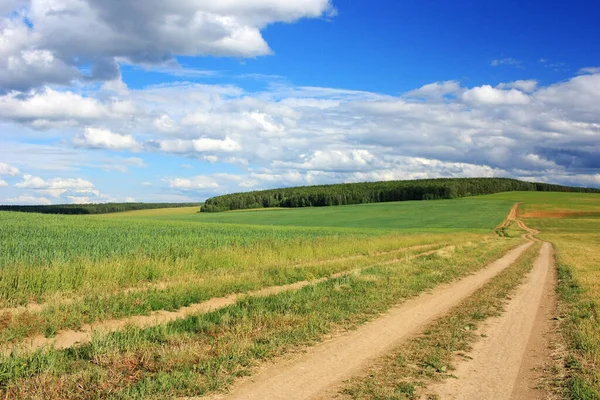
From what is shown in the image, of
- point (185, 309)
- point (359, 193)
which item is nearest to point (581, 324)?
point (185, 309)

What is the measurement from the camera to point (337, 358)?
24.7 ft

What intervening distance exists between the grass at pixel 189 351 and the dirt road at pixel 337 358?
1.26 feet

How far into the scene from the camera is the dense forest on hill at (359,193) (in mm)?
132125

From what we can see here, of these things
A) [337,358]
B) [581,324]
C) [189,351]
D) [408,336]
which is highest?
[189,351]

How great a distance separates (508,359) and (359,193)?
132 m

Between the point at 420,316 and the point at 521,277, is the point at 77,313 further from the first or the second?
the point at 521,277

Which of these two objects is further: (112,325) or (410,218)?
(410,218)

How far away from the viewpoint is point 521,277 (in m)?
18.0

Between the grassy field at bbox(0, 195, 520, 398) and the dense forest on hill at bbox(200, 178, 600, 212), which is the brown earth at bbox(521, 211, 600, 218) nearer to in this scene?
the dense forest on hill at bbox(200, 178, 600, 212)

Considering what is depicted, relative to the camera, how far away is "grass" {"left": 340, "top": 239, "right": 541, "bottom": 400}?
6086 mm

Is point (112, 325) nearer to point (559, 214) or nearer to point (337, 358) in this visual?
point (337, 358)

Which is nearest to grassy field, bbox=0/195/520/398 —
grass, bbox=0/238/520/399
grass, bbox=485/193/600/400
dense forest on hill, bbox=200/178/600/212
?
grass, bbox=0/238/520/399

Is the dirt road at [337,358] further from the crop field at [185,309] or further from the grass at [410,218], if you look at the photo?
the grass at [410,218]

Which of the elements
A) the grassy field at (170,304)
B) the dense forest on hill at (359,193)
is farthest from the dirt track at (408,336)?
the dense forest on hill at (359,193)
